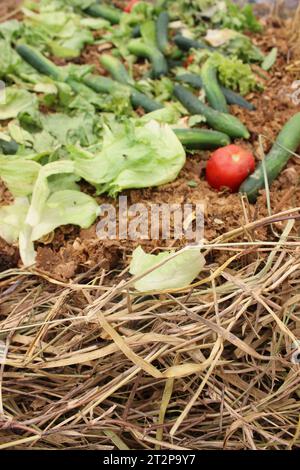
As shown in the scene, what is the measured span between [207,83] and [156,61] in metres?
0.33

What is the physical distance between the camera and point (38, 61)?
114 inches

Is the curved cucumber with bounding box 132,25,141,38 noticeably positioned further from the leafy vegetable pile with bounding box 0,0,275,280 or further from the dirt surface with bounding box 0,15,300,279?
the dirt surface with bounding box 0,15,300,279

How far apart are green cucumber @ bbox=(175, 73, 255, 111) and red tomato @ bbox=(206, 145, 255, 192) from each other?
41 cm

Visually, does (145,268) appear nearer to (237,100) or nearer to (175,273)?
(175,273)

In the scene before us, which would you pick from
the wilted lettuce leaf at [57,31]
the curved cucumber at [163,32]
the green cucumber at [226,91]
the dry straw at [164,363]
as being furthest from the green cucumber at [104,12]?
the dry straw at [164,363]

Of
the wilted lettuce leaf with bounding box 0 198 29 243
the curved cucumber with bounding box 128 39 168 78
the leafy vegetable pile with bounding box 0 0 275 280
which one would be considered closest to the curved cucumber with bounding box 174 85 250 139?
the leafy vegetable pile with bounding box 0 0 275 280

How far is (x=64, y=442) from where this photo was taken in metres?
1.96

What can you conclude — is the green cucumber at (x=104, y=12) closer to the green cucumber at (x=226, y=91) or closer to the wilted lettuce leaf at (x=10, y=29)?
the wilted lettuce leaf at (x=10, y=29)

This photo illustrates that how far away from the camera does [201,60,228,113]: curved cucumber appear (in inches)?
106

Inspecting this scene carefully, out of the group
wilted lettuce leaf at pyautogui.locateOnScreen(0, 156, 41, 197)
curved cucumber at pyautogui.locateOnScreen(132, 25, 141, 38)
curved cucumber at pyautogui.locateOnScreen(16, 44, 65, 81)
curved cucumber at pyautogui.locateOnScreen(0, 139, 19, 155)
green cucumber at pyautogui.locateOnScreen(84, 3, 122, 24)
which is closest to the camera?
wilted lettuce leaf at pyautogui.locateOnScreen(0, 156, 41, 197)

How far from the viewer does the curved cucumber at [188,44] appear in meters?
3.06

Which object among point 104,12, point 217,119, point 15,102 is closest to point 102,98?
point 15,102

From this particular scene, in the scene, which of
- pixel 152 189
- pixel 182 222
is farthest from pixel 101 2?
pixel 182 222
